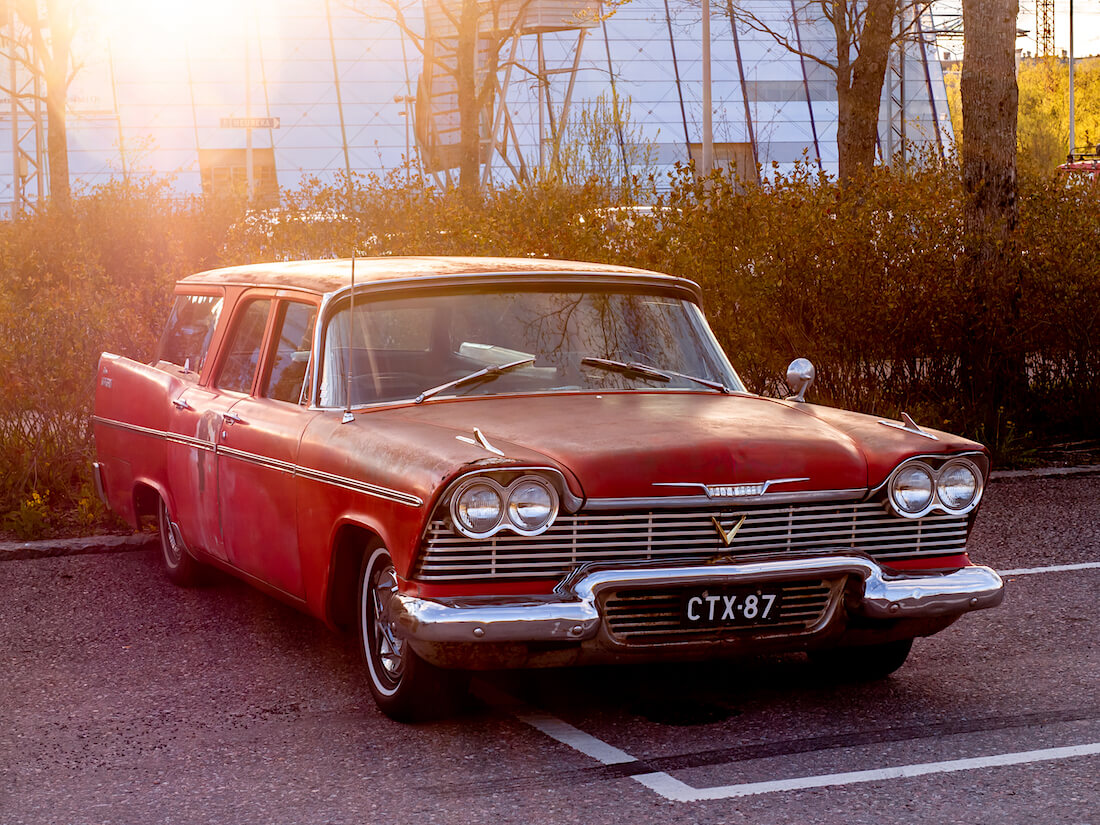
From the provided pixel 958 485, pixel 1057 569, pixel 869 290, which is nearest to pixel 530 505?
pixel 958 485

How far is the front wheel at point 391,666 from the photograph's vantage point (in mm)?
5094

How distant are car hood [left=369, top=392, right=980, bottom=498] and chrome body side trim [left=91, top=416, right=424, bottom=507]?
0.68 feet

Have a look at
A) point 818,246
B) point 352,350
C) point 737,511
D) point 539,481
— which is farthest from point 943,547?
point 818,246

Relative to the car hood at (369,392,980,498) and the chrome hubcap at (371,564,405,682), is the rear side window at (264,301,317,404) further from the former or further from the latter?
the chrome hubcap at (371,564,405,682)

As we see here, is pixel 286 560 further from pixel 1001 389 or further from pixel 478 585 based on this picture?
pixel 1001 389

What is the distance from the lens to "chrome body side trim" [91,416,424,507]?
16.3 ft

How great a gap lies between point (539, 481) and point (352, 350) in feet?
4.51

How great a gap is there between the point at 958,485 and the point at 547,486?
150cm

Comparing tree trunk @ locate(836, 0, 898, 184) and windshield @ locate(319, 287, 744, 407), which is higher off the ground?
tree trunk @ locate(836, 0, 898, 184)

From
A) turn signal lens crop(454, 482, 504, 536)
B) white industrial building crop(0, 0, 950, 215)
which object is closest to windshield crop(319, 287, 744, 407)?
turn signal lens crop(454, 482, 504, 536)

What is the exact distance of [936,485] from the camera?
209 inches

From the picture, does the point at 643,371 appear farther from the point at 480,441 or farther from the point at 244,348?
the point at 244,348

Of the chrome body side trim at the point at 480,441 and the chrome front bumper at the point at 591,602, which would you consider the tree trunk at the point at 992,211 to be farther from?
the chrome body side trim at the point at 480,441

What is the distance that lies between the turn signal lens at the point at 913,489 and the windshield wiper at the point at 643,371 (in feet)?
3.59
